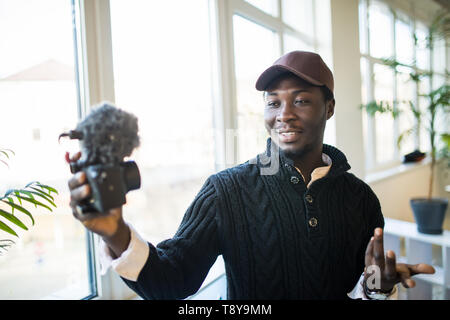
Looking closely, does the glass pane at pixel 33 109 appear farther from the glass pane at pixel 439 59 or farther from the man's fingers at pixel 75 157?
the glass pane at pixel 439 59

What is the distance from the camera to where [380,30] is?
269cm

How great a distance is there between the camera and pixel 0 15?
2.86 feet

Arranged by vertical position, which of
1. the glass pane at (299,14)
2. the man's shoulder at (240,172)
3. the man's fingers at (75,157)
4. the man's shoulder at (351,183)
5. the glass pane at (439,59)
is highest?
the glass pane at (439,59)

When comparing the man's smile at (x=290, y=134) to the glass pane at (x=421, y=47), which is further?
the glass pane at (x=421, y=47)

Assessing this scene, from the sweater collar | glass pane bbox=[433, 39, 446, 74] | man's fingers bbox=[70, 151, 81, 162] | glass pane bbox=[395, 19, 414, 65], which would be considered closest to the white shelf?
the sweater collar

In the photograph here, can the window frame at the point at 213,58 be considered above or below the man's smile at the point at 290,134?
above

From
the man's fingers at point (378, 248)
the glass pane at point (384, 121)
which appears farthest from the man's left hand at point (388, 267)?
the glass pane at point (384, 121)

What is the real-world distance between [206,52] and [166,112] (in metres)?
0.37

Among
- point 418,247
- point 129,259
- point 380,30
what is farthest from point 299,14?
point 129,259

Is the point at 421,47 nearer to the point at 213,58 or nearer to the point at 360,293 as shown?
the point at 213,58

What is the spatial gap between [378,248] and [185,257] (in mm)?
401

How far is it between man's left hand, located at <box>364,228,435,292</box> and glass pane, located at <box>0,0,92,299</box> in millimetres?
853

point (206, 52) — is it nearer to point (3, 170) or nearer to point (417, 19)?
point (3, 170)

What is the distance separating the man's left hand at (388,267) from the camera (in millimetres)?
583
